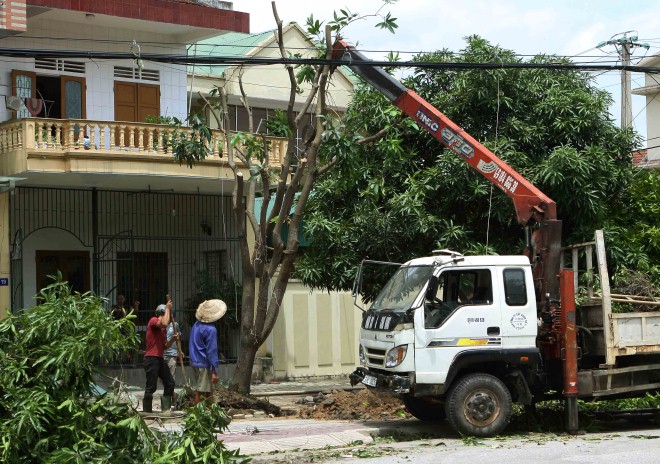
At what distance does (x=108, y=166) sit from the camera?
66.3 feet

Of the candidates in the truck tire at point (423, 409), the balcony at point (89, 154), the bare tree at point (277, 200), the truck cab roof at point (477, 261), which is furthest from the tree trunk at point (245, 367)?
the balcony at point (89, 154)

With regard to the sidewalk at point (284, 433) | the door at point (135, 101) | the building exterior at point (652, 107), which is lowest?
the sidewalk at point (284, 433)

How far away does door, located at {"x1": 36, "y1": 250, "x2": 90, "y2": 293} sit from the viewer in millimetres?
22109

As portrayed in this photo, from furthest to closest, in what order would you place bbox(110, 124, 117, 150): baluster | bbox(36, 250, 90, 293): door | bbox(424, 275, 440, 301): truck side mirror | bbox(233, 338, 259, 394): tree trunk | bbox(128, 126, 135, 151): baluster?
bbox(36, 250, 90, 293): door → bbox(128, 126, 135, 151): baluster → bbox(110, 124, 117, 150): baluster → bbox(233, 338, 259, 394): tree trunk → bbox(424, 275, 440, 301): truck side mirror

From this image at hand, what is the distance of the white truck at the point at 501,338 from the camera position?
13.1m

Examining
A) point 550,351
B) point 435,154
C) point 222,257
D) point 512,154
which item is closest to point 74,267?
point 222,257

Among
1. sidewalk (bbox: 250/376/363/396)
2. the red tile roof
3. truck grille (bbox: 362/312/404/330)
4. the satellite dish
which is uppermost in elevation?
the red tile roof

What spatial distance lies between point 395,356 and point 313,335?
1015 cm

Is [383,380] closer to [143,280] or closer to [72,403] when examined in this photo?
[72,403]

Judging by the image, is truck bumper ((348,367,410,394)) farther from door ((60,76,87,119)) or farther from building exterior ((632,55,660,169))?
building exterior ((632,55,660,169))

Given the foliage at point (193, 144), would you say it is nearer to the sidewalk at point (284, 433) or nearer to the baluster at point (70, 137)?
the baluster at point (70, 137)

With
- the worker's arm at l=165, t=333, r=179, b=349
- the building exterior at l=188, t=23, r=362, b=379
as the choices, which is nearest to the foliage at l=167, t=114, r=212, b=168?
the worker's arm at l=165, t=333, r=179, b=349

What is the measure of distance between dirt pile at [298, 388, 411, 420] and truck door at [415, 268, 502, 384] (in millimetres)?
2861

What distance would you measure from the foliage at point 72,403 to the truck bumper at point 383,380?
3607 mm
